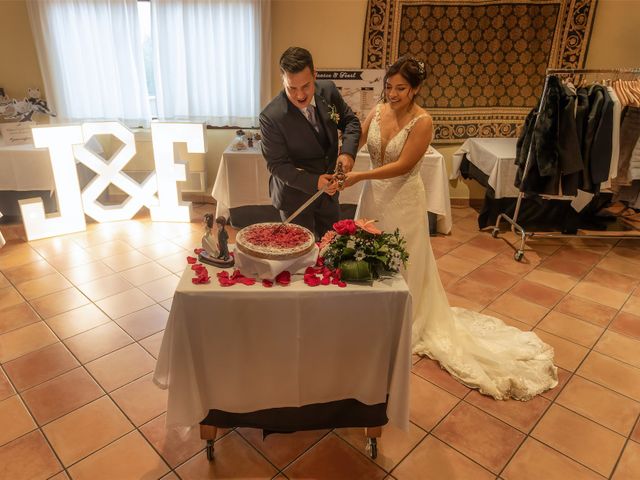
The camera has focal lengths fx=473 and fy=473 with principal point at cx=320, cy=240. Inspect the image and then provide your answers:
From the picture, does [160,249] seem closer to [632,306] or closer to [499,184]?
[499,184]

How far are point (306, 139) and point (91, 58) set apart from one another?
328 cm

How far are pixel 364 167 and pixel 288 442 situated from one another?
2.57m

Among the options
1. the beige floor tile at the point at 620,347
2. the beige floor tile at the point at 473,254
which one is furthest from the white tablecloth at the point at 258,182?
the beige floor tile at the point at 620,347

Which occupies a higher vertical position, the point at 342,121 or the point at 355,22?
the point at 355,22

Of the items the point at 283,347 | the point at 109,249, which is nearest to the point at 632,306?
the point at 283,347

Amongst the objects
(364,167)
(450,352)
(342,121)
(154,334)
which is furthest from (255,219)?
(450,352)

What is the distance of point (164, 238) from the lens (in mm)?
4055

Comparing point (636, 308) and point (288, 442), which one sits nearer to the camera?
point (288, 442)

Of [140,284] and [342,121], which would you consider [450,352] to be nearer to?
[342,121]

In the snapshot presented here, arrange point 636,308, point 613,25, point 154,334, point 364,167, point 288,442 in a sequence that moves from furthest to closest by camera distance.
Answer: point 613,25 < point 364,167 < point 636,308 < point 154,334 < point 288,442

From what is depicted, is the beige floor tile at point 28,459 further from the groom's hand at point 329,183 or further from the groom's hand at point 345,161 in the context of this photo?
the groom's hand at point 345,161

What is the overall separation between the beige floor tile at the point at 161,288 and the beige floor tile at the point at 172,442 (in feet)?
3.82

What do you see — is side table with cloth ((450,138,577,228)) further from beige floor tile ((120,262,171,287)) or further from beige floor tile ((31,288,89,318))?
beige floor tile ((31,288,89,318))

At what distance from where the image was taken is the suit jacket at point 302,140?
2.21 metres
